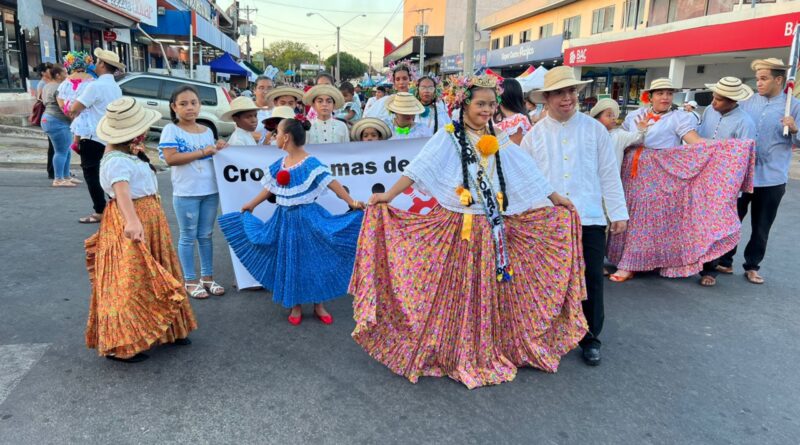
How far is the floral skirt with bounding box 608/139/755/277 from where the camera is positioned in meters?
5.22

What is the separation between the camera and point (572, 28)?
3366cm

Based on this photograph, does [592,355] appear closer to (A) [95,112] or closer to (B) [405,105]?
(B) [405,105]

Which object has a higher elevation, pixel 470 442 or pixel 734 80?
pixel 734 80

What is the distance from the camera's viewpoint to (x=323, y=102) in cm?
543

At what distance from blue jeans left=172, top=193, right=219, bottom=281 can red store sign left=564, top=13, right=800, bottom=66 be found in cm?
1435

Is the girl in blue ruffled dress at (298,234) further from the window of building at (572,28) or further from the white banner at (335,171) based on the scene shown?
the window of building at (572,28)

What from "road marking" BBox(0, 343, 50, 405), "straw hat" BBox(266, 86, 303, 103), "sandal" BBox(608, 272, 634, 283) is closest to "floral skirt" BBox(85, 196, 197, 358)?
"road marking" BBox(0, 343, 50, 405)

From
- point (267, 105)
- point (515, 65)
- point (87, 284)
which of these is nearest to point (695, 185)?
point (267, 105)

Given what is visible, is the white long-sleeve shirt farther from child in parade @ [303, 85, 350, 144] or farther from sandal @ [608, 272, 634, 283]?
child in parade @ [303, 85, 350, 144]

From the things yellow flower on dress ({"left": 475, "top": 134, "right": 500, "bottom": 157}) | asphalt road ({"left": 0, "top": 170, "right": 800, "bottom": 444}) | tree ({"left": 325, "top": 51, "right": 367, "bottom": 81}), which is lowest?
asphalt road ({"left": 0, "top": 170, "right": 800, "bottom": 444})

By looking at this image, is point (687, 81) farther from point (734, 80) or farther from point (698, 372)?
point (698, 372)

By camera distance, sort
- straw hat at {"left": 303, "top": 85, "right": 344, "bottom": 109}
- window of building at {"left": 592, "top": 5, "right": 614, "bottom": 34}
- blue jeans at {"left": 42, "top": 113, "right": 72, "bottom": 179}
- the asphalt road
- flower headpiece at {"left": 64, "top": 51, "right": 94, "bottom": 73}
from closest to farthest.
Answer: the asphalt road, straw hat at {"left": 303, "top": 85, "right": 344, "bottom": 109}, flower headpiece at {"left": 64, "top": 51, "right": 94, "bottom": 73}, blue jeans at {"left": 42, "top": 113, "right": 72, "bottom": 179}, window of building at {"left": 592, "top": 5, "right": 614, "bottom": 34}

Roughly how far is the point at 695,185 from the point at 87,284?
5581 millimetres

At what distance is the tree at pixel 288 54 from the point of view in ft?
338
